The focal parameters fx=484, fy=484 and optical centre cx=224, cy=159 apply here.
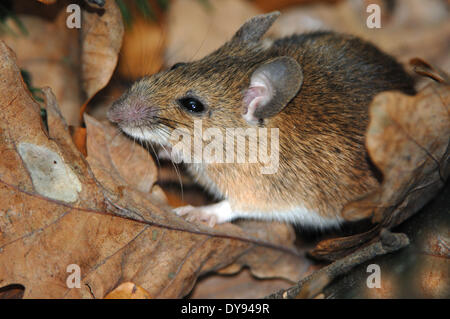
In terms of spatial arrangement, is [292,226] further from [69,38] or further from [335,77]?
[69,38]

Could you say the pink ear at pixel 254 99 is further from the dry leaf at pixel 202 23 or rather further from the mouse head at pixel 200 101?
the dry leaf at pixel 202 23

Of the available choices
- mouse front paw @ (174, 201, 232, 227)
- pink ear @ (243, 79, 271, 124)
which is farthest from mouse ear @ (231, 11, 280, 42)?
mouse front paw @ (174, 201, 232, 227)

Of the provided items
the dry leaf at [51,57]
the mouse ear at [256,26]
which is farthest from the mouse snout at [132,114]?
the mouse ear at [256,26]

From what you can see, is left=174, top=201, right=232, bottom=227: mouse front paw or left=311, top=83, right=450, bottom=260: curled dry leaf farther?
left=174, top=201, right=232, bottom=227: mouse front paw

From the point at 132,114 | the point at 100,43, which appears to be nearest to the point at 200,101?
the point at 132,114

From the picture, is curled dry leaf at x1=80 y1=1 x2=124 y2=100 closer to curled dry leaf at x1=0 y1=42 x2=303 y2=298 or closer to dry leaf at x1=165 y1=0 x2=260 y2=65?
curled dry leaf at x1=0 y1=42 x2=303 y2=298

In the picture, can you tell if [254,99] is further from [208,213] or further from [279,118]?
[208,213]

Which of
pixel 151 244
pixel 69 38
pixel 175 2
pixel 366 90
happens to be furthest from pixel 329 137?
pixel 175 2
